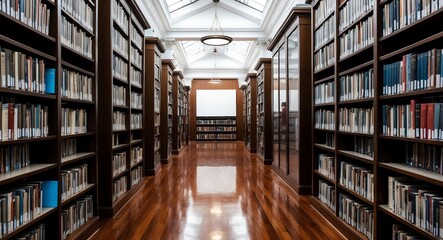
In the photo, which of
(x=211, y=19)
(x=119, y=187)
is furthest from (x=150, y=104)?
(x=211, y=19)

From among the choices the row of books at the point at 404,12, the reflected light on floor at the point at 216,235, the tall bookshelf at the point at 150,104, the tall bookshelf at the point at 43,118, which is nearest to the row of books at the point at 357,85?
the row of books at the point at 404,12

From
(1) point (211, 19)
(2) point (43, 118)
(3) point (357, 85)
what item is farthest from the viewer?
(1) point (211, 19)

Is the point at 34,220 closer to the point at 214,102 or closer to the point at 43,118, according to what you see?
the point at 43,118

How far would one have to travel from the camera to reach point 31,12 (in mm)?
2213

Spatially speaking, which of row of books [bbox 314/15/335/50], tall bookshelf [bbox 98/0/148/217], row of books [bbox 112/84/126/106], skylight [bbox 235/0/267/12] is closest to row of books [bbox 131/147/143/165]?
tall bookshelf [bbox 98/0/148/217]

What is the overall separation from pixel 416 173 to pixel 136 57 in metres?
4.60

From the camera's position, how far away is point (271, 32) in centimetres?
1035

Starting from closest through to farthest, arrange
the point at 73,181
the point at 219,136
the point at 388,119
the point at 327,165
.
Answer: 1. the point at 388,119
2. the point at 73,181
3. the point at 327,165
4. the point at 219,136

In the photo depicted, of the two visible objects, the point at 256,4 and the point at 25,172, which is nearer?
the point at 25,172

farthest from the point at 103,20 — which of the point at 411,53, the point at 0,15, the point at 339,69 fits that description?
the point at 411,53

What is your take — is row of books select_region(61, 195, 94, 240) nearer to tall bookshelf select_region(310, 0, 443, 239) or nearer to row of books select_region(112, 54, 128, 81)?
row of books select_region(112, 54, 128, 81)

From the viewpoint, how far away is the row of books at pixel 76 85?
2779mm

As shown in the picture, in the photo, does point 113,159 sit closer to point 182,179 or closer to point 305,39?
point 182,179

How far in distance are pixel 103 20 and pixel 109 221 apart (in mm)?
2486
